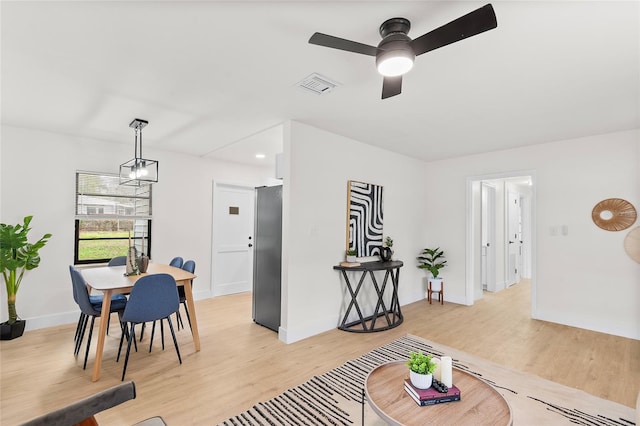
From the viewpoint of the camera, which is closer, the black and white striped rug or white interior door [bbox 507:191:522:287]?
the black and white striped rug

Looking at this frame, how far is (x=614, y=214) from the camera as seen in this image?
3.81 m

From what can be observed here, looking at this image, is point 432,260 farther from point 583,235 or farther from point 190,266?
point 190,266

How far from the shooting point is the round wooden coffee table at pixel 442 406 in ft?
4.85

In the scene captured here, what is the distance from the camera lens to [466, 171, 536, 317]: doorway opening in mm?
5070

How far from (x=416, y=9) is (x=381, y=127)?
206cm

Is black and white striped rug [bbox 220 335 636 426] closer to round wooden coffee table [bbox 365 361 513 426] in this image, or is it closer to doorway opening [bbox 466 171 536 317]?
round wooden coffee table [bbox 365 361 513 426]

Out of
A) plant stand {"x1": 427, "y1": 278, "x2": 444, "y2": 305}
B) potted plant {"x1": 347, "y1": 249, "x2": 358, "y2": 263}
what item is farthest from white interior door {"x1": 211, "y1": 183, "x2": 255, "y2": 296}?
plant stand {"x1": 427, "y1": 278, "x2": 444, "y2": 305}

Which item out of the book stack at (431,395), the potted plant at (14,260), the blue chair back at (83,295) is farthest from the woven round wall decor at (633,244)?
the potted plant at (14,260)

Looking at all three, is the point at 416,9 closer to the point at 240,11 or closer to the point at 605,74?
the point at 240,11

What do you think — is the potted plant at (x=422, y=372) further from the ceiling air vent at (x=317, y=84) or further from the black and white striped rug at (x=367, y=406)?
the ceiling air vent at (x=317, y=84)

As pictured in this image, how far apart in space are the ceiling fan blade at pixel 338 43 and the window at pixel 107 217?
367cm

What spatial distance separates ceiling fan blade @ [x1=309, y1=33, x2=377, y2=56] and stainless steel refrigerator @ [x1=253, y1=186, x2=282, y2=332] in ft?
7.58

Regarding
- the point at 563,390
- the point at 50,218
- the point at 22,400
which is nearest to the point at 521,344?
the point at 563,390

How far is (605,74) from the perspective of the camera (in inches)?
94.0
